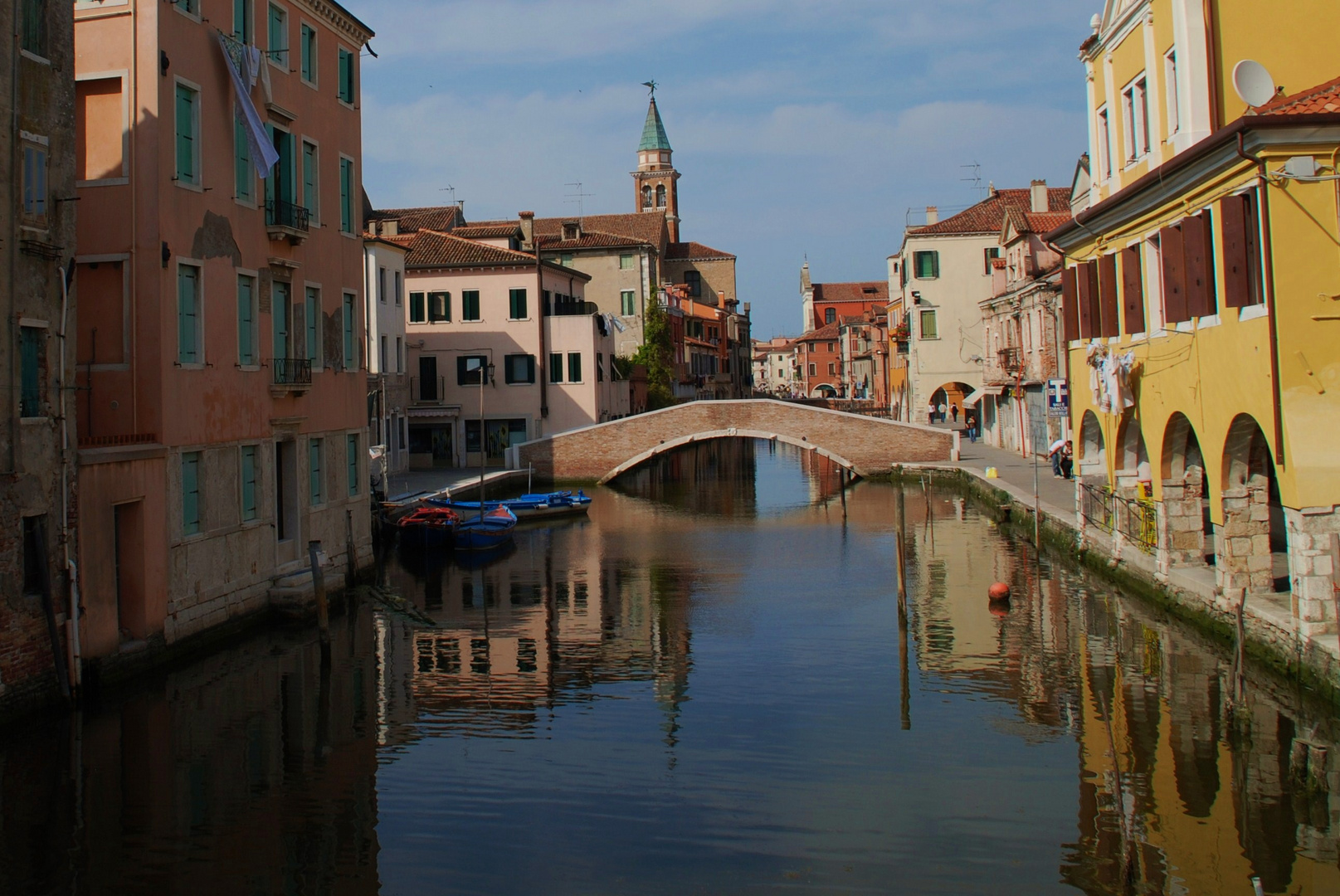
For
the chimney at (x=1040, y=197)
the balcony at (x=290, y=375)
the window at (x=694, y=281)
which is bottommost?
the balcony at (x=290, y=375)

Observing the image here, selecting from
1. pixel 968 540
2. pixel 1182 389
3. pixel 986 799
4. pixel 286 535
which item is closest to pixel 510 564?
pixel 286 535

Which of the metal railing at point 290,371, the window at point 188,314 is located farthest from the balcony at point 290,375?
the window at point 188,314

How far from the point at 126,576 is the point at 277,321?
19.3 ft

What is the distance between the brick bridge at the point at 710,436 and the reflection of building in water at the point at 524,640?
1430cm

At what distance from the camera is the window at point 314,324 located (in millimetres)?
20892

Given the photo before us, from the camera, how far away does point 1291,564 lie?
1288 cm

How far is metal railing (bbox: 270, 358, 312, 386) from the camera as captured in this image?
767 inches

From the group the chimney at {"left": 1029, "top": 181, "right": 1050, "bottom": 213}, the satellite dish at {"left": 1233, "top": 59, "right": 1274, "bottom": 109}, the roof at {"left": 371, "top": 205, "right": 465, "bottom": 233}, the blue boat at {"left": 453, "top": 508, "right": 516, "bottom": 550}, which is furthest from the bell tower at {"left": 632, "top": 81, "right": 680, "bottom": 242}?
the satellite dish at {"left": 1233, "top": 59, "right": 1274, "bottom": 109}

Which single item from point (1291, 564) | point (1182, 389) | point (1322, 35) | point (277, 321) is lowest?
point (1291, 564)

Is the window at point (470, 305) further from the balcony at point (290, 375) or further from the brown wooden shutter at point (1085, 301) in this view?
the brown wooden shutter at point (1085, 301)

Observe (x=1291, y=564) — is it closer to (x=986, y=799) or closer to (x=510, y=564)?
(x=986, y=799)

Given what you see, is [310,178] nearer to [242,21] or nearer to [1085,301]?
[242,21]

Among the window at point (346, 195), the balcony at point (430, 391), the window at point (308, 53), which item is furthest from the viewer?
the balcony at point (430, 391)

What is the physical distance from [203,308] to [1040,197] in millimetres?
36335
